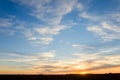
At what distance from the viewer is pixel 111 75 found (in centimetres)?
3512

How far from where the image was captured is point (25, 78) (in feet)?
115

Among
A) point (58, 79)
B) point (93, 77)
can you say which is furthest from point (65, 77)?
Answer: point (93, 77)

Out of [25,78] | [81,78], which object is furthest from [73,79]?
[25,78]

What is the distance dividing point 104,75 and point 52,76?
20.5 ft

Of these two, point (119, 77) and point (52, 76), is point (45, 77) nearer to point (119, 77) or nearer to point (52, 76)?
point (52, 76)

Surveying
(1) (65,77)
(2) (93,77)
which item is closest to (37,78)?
→ (1) (65,77)

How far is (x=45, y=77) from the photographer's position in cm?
3541

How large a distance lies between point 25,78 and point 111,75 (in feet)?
33.6

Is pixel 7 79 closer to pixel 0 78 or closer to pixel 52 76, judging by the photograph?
pixel 0 78

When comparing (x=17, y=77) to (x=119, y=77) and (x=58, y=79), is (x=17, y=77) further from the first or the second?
(x=119, y=77)

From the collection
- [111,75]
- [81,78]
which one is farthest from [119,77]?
[81,78]

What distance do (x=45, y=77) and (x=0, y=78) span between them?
17.7 feet

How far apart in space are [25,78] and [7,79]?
83.2 inches

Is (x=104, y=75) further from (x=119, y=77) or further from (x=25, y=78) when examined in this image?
(x=25, y=78)
